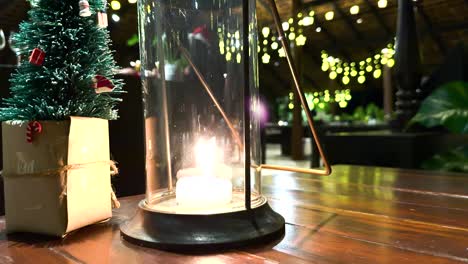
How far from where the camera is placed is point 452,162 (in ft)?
6.70

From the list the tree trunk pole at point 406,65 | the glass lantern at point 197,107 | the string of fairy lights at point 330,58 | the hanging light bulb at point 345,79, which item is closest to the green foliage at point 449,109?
the tree trunk pole at point 406,65

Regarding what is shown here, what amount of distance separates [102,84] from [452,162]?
1930 millimetres

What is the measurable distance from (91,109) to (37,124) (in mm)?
87

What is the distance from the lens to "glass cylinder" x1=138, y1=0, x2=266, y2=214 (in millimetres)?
617

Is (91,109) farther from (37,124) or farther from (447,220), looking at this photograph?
(447,220)

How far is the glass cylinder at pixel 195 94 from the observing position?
617 millimetres

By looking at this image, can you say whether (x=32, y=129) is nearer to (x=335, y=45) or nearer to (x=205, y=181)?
(x=205, y=181)

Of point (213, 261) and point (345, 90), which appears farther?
point (345, 90)

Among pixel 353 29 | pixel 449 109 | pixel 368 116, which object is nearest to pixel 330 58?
pixel 353 29

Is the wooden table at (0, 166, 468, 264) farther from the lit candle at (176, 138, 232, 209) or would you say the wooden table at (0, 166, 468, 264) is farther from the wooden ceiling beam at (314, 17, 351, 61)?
the wooden ceiling beam at (314, 17, 351, 61)

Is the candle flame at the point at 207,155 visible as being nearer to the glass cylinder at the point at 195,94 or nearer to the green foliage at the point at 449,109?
the glass cylinder at the point at 195,94

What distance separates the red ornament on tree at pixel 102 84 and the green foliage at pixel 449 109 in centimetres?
188

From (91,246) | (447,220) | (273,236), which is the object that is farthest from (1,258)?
(447,220)

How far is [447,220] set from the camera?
0.67 meters
